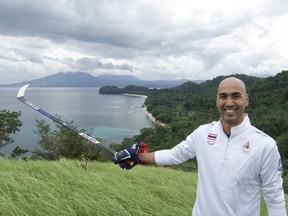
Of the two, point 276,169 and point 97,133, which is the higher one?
point 276,169

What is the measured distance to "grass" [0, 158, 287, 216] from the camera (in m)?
2.45

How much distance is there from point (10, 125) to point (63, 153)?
7431 mm

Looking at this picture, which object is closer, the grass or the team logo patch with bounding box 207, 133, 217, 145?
the team logo patch with bounding box 207, 133, 217, 145

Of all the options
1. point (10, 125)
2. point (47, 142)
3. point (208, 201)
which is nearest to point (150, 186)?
point (208, 201)

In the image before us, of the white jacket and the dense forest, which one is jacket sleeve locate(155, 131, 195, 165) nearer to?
the white jacket

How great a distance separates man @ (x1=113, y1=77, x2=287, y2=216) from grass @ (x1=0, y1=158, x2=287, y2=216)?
1.01m

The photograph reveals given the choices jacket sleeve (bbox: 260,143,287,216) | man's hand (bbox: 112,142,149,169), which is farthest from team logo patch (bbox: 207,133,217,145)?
man's hand (bbox: 112,142,149,169)

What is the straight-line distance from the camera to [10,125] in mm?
22125

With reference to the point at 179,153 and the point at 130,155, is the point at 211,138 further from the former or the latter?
the point at 130,155

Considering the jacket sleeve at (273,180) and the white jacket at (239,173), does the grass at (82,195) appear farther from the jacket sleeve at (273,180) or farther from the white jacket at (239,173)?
the jacket sleeve at (273,180)

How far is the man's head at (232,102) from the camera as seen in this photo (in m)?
1.78

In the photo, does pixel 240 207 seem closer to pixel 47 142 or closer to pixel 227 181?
pixel 227 181

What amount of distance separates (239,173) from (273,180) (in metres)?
0.18

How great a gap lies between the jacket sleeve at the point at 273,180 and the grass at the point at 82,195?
1.27 metres
